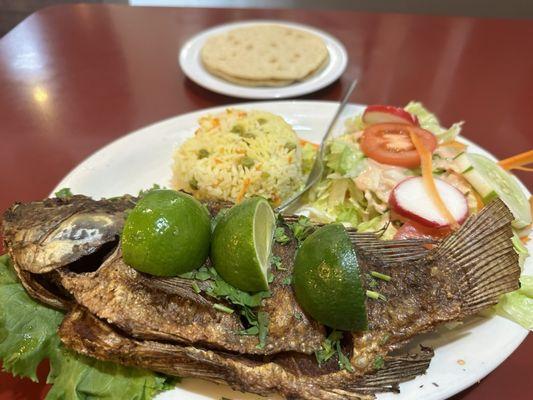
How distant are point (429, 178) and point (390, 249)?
0.65m

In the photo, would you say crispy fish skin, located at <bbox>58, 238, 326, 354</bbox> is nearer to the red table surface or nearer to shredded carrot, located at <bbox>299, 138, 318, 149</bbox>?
A: the red table surface

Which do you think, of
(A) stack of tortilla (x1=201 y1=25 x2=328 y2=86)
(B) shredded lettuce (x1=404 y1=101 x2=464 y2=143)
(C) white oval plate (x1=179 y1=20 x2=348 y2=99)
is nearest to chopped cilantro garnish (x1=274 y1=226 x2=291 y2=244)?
(B) shredded lettuce (x1=404 y1=101 x2=464 y2=143)

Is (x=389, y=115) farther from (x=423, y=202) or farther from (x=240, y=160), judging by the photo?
(x=240, y=160)

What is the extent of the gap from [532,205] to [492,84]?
5.38ft

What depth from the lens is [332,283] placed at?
4.27 ft

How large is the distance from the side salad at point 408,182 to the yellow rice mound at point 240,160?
211mm

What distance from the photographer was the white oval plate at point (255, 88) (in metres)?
3.00

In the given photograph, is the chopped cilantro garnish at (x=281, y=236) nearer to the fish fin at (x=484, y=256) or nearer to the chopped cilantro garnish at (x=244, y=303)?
the chopped cilantro garnish at (x=244, y=303)

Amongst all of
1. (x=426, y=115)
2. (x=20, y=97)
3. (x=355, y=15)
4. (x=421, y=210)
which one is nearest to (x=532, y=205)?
(x=421, y=210)

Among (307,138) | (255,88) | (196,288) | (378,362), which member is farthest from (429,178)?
(255,88)

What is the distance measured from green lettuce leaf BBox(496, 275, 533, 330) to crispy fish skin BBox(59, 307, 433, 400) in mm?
402

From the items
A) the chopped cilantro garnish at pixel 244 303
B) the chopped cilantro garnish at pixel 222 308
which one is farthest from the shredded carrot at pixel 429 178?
the chopped cilantro garnish at pixel 222 308

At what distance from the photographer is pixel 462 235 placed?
154 centimetres

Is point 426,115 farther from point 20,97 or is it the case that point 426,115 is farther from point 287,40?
point 20,97
